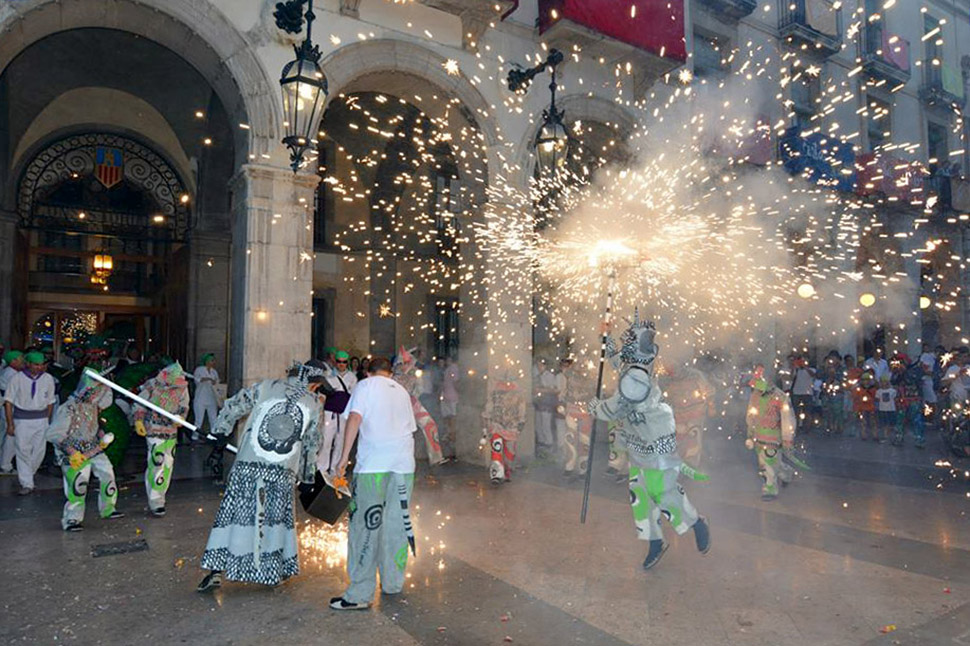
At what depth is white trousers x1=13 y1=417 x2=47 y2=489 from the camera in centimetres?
793

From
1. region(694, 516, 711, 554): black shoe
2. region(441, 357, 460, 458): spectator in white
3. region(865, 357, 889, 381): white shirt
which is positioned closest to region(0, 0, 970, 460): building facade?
region(441, 357, 460, 458): spectator in white

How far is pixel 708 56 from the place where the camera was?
49.7ft

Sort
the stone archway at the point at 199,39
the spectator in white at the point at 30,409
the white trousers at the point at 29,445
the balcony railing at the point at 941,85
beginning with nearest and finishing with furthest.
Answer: the stone archway at the point at 199,39 → the white trousers at the point at 29,445 → the spectator in white at the point at 30,409 → the balcony railing at the point at 941,85

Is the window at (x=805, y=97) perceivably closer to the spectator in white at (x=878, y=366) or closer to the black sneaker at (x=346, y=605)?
the spectator in white at (x=878, y=366)

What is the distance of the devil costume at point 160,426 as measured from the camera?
661 cm

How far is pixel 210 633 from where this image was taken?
12.6ft

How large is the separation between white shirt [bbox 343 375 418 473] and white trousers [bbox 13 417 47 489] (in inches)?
217

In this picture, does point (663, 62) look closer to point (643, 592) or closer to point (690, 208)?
point (690, 208)

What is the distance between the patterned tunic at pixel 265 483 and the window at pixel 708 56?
1300 cm

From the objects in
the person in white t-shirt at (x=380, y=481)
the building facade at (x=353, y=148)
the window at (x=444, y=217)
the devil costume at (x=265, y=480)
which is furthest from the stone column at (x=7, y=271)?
the person in white t-shirt at (x=380, y=481)

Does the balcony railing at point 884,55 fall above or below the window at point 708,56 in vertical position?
above

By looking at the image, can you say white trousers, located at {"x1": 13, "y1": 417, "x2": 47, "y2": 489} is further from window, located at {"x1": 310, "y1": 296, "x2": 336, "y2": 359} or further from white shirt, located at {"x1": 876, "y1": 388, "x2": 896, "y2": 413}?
white shirt, located at {"x1": 876, "y1": 388, "x2": 896, "y2": 413}

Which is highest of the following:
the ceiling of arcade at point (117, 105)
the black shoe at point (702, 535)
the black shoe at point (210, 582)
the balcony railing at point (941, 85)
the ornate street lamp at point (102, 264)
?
the balcony railing at point (941, 85)

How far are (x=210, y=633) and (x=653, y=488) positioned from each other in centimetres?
332
